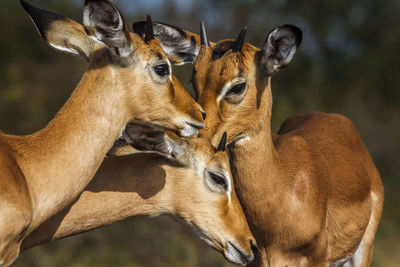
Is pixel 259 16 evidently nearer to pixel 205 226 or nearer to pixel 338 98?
pixel 338 98

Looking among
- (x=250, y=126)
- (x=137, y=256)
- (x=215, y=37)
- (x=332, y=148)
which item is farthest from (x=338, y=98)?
(x=250, y=126)

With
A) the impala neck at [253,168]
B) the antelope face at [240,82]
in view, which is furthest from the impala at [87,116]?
the impala neck at [253,168]

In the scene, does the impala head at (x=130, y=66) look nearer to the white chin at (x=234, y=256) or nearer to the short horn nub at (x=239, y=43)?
the short horn nub at (x=239, y=43)

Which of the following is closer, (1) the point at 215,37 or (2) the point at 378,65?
(1) the point at 215,37

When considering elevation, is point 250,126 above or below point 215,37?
above

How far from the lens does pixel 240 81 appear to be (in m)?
5.32

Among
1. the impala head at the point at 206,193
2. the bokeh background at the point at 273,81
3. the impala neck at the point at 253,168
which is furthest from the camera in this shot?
the bokeh background at the point at 273,81

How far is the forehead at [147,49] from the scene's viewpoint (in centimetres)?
481

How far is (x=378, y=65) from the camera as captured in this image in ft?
58.3

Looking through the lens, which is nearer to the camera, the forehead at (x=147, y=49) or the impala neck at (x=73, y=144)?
the impala neck at (x=73, y=144)

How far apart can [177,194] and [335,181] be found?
170cm

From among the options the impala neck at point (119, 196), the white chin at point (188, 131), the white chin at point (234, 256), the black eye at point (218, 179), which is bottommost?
the white chin at point (234, 256)

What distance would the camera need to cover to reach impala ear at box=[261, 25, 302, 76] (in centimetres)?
530

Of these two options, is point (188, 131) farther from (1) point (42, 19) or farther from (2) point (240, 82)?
(1) point (42, 19)
